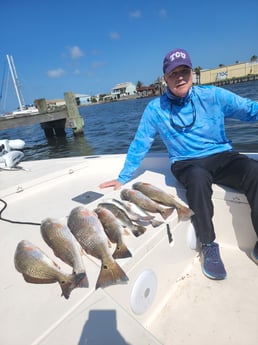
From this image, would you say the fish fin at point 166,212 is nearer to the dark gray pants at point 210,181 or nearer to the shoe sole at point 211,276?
the dark gray pants at point 210,181

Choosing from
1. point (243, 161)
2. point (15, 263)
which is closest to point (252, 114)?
point (243, 161)

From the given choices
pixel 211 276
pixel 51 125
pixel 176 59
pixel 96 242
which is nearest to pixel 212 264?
pixel 211 276

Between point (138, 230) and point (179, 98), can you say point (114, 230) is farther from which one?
point (179, 98)

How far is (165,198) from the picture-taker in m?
1.84

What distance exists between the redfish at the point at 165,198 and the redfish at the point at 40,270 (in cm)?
85

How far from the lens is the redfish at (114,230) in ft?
4.26

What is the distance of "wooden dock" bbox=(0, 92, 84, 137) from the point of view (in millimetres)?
12422

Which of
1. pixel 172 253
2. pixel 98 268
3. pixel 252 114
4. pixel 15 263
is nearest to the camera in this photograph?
pixel 98 268

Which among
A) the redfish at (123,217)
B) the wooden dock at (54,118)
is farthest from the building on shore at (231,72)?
the redfish at (123,217)

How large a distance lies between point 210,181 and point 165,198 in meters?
0.38

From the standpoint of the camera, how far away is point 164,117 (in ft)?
7.31

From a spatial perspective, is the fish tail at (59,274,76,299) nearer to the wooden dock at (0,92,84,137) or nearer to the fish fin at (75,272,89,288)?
the fish fin at (75,272,89,288)

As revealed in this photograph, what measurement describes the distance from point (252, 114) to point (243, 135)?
22.9 ft

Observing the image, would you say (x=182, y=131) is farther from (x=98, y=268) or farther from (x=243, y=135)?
A: (x=243, y=135)
